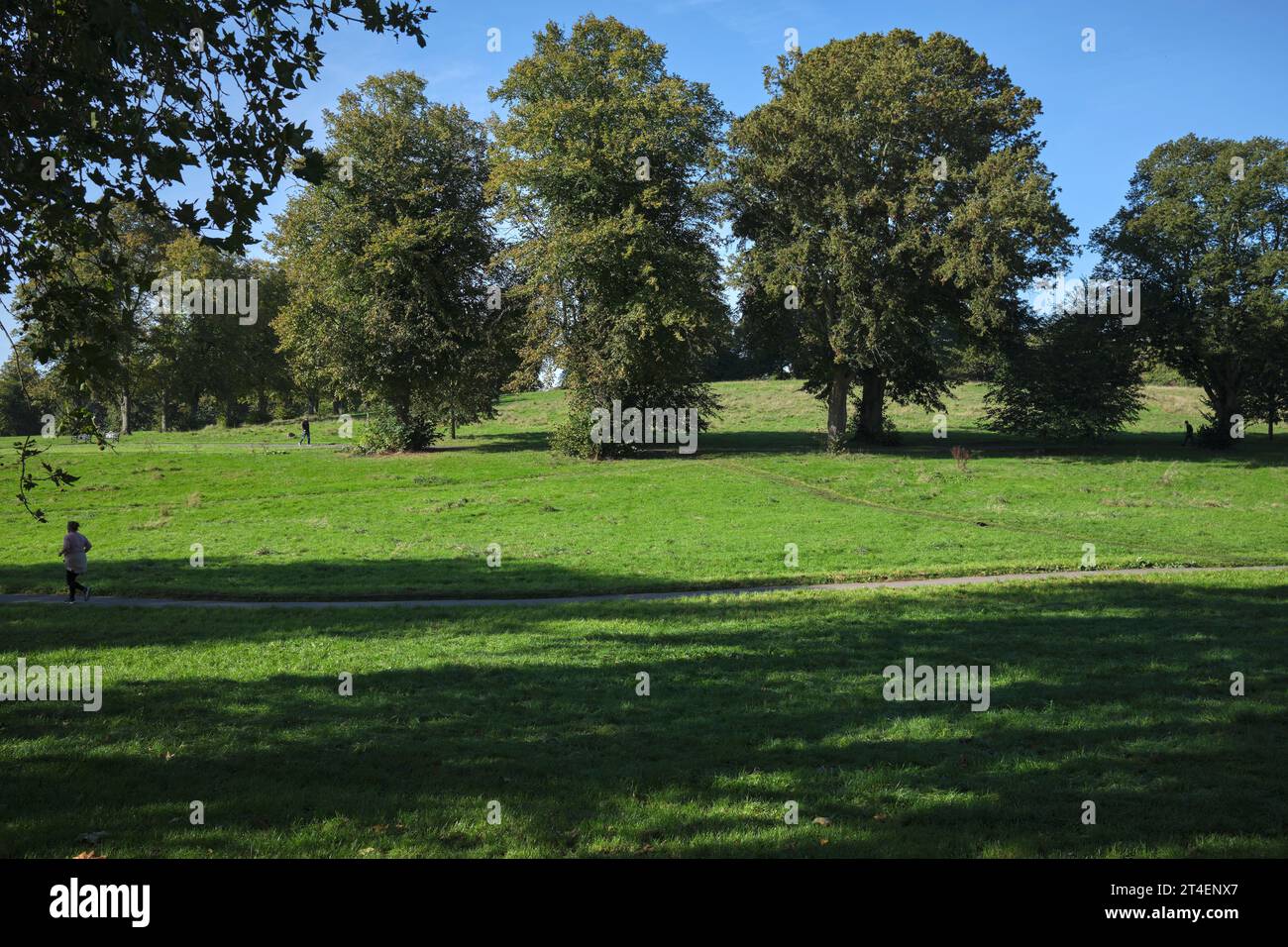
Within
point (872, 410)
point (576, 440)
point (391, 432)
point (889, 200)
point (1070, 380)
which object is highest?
point (889, 200)

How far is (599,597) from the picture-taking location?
2138 cm

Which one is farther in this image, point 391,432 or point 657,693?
point 391,432

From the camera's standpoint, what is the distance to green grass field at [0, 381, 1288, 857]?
7348mm

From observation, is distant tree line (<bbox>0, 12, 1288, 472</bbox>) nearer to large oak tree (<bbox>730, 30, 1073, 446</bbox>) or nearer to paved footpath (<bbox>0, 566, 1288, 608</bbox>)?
large oak tree (<bbox>730, 30, 1073, 446</bbox>)

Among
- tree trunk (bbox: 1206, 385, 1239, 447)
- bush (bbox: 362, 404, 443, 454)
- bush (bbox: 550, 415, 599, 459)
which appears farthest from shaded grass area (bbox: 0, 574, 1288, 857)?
tree trunk (bbox: 1206, 385, 1239, 447)

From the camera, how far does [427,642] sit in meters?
15.4

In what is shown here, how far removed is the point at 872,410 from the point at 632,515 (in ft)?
77.0

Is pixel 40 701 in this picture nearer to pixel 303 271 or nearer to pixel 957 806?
pixel 957 806

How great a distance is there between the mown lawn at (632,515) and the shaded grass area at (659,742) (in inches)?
290

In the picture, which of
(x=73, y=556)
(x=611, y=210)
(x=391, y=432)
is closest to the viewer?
(x=73, y=556)

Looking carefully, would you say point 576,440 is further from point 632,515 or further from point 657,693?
point 657,693

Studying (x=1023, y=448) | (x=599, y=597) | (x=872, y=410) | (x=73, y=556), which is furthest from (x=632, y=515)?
(x=1023, y=448)

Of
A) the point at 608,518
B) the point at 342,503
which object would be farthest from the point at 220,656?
the point at 342,503

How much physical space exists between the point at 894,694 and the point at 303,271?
4893 cm
